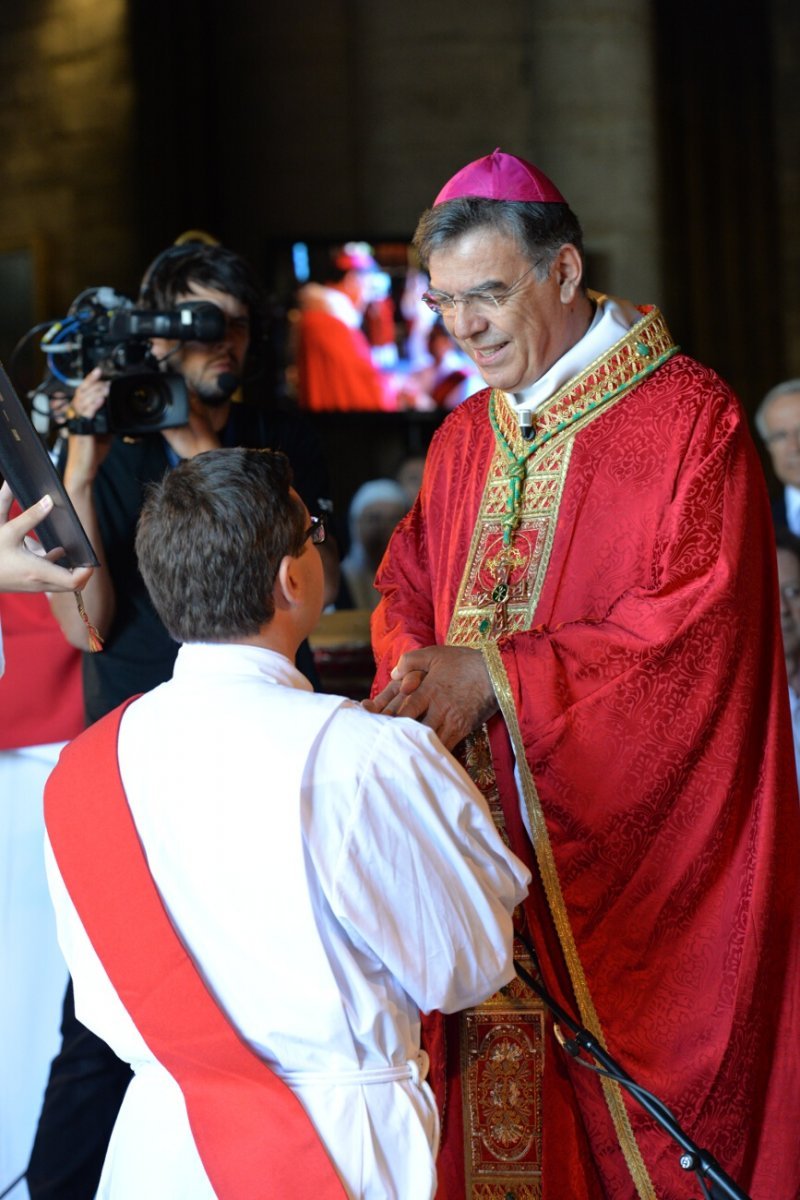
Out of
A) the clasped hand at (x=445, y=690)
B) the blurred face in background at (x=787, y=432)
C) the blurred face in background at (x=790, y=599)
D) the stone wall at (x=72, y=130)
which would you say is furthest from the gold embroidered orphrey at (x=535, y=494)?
the stone wall at (x=72, y=130)

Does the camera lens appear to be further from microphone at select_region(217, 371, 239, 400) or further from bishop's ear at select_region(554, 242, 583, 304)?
bishop's ear at select_region(554, 242, 583, 304)

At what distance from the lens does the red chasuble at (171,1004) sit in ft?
5.68

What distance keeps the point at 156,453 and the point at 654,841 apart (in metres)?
1.45

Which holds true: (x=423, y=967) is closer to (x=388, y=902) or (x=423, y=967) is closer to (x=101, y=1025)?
(x=388, y=902)

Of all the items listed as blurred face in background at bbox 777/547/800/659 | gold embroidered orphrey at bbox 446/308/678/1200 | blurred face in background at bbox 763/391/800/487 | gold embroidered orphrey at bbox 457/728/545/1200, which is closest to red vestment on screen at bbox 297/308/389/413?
blurred face in background at bbox 763/391/800/487

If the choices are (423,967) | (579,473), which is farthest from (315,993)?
(579,473)

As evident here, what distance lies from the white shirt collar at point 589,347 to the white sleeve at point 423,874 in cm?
102

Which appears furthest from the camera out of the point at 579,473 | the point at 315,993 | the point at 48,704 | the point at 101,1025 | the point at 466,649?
the point at 48,704

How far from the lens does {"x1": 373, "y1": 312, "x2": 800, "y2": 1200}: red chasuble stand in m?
2.30

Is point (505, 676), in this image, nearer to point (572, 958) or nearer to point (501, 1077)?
point (572, 958)

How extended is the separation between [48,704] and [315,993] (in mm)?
2016

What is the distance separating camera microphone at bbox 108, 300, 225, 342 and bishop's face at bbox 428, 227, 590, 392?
65 centimetres

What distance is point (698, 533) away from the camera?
233cm

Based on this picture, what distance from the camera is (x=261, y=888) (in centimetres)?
172
